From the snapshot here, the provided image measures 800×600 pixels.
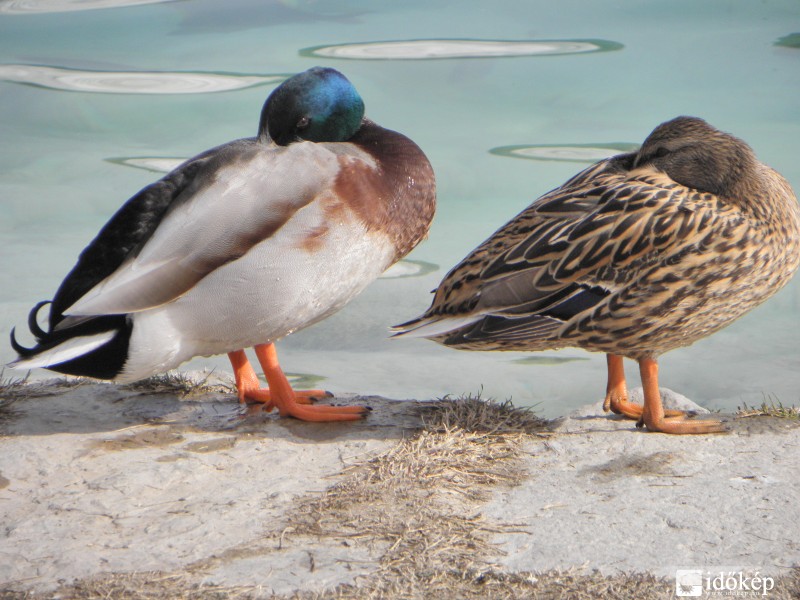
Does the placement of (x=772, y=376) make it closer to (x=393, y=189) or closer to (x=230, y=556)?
(x=393, y=189)

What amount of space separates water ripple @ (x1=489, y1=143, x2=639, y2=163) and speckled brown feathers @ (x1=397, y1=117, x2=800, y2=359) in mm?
5220

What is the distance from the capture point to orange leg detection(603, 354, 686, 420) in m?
3.91

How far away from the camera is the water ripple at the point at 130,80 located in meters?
10.1

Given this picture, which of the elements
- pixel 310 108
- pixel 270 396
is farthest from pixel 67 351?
pixel 310 108

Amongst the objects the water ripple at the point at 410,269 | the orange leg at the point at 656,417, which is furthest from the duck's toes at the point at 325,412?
the water ripple at the point at 410,269

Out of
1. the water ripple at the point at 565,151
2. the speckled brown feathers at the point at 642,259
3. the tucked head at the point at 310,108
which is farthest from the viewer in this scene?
the water ripple at the point at 565,151

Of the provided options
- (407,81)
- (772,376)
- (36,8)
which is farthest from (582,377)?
(36,8)

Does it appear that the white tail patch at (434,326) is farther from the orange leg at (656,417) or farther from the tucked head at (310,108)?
the tucked head at (310,108)

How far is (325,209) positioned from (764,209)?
4.65 ft

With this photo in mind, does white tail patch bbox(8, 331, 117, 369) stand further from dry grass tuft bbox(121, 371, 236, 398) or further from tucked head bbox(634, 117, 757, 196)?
tucked head bbox(634, 117, 757, 196)

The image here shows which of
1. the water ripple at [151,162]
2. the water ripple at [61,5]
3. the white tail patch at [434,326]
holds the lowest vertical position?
the water ripple at [151,162]

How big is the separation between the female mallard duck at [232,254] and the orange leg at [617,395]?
885 millimetres

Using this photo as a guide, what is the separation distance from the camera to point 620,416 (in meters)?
3.92

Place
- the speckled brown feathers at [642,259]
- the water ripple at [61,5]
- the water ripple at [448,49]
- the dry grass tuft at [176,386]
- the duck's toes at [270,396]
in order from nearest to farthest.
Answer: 1. the speckled brown feathers at [642,259]
2. the duck's toes at [270,396]
3. the dry grass tuft at [176,386]
4. the water ripple at [448,49]
5. the water ripple at [61,5]
